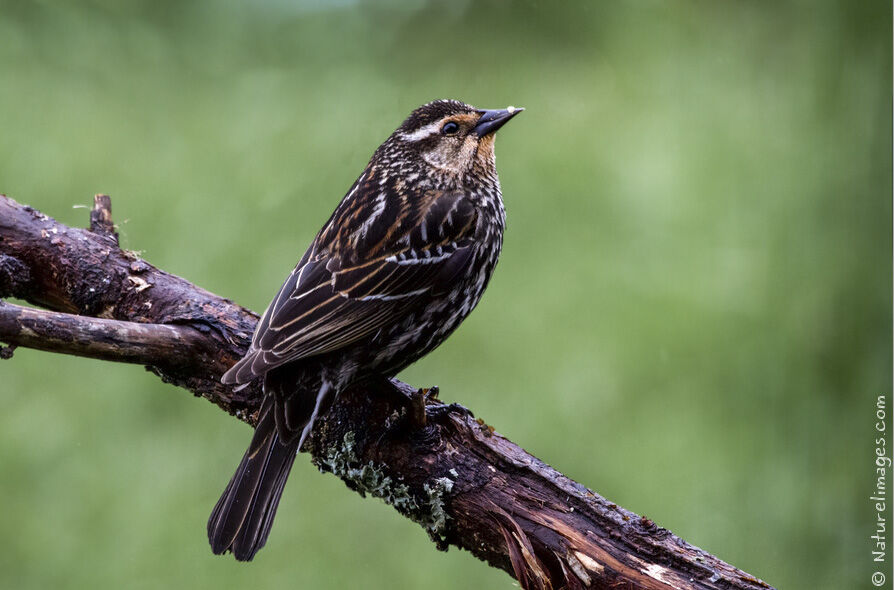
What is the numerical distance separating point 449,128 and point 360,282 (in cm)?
82

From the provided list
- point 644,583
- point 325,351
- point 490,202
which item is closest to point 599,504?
point 644,583

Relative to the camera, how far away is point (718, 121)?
5.04 meters

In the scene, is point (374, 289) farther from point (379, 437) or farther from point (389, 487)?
point (389, 487)

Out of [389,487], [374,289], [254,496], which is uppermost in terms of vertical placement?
[374,289]

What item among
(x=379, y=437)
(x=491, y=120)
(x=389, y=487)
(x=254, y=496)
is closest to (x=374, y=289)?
(x=379, y=437)

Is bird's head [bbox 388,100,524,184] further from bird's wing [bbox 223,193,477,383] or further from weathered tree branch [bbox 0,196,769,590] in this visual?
weathered tree branch [bbox 0,196,769,590]

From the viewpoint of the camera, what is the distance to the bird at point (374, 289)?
2.84 metres

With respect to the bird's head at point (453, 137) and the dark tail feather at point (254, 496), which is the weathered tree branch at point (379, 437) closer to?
the dark tail feather at point (254, 496)

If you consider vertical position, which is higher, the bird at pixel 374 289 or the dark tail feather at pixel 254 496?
the bird at pixel 374 289

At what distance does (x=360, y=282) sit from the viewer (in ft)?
10.2

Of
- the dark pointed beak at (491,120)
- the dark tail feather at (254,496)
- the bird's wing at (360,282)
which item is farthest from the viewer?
the dark pointed beak at (491,120)

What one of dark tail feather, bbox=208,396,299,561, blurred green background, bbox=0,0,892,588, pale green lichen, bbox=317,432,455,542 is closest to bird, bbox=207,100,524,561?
dark tail feather, bbox=208,396,299,561

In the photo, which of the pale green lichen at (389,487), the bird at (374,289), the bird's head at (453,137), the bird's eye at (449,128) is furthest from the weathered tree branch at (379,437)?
the bird's eye at (449,128)

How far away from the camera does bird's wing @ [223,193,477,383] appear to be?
9.52 ft
